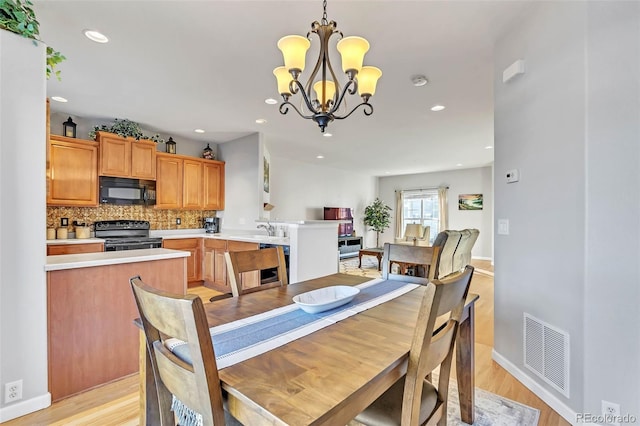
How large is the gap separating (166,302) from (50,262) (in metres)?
1.83

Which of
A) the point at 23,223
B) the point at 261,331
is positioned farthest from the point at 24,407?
the point at 261,331

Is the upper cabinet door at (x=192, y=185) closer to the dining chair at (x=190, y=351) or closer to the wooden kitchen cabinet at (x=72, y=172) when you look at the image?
the wooden kitchen cabinet at (x=72, y=172)

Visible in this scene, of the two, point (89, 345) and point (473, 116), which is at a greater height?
point (473, 116)

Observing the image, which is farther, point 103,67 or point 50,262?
point 103,67

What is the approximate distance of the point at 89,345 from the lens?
2.04m

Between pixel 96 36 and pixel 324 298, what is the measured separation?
2661mm

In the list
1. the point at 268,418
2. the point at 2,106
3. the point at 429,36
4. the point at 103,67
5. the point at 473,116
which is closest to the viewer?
the point at 268,418

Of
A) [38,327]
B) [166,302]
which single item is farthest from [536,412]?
[38,327]

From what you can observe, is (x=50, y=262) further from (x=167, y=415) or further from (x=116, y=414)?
(x=167, y=415)

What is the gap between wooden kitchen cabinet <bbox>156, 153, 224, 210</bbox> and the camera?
4715 millimetres

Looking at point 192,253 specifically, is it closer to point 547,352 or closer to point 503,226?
point 503,226

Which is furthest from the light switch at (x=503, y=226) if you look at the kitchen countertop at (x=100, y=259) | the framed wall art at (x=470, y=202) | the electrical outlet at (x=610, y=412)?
the framed wall art at (x=470, y=202)

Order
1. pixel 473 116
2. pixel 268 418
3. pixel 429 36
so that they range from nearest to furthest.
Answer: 1. pixel 268 418
2. pixel 429 36
3. pixel 473 116

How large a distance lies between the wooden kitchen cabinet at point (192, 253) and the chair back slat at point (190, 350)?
4.09m
